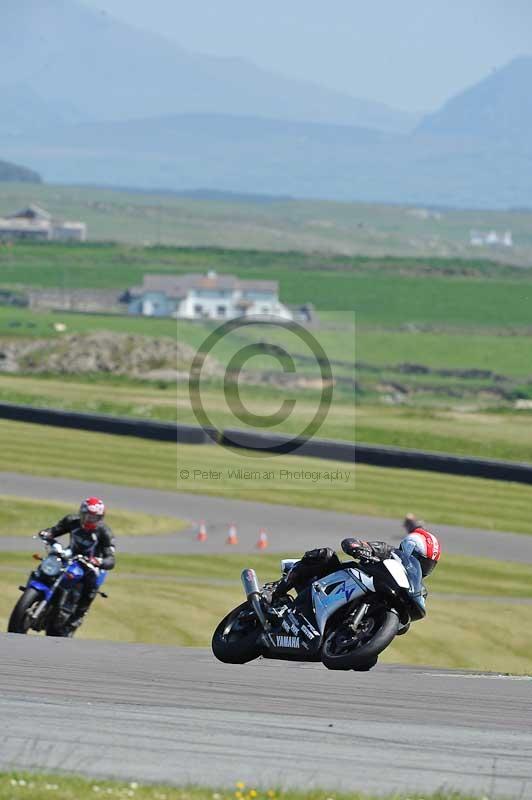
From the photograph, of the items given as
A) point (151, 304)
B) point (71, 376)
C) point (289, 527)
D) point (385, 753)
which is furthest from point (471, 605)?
point (151, 304)

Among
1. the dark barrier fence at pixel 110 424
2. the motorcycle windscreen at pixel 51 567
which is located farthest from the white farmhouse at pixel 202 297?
the motorcycle windscreen at pixel 51 567

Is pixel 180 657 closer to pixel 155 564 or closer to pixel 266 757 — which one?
pixel 266 757

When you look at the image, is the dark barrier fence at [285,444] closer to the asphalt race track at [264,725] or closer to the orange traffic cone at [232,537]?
the orange traffic cone at [232,537]

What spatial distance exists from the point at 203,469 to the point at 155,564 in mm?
15221

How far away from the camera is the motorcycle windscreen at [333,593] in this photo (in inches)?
513

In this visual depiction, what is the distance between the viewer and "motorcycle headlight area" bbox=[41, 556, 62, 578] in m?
18.5

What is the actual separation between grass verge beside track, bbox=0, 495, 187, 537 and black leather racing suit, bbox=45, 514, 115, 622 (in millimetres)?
15739

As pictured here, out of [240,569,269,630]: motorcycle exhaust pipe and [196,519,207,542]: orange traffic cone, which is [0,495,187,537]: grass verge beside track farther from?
[240,569,269,630]: motorcycle exhaust pipe

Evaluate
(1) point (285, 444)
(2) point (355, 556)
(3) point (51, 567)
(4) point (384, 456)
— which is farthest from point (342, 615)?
(1) point (285, 444)

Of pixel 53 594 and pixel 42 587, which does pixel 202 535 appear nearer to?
pixel 53 594

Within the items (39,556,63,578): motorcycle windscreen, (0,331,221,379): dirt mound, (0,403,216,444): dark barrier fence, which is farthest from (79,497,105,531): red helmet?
(0,331,221,379): dirt mound

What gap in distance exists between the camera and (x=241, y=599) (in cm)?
2723
